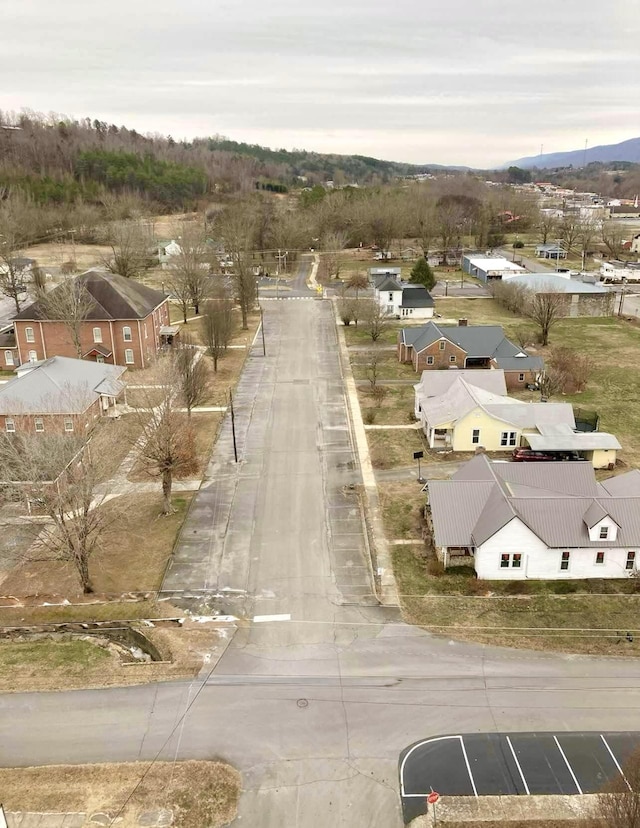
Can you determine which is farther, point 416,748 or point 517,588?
point 517,588

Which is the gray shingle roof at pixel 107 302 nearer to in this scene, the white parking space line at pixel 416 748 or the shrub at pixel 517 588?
the shrub at pixel 517 588

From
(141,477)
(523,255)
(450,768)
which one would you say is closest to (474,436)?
(141,477)

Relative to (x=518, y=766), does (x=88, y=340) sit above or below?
above

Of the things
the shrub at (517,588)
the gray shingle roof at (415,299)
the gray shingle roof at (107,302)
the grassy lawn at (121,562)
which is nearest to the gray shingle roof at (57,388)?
the grassy lawn at (121,562)

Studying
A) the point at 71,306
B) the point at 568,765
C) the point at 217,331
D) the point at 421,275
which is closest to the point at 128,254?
the point at 71,306

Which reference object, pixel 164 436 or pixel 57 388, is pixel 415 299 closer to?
pixel 57 388

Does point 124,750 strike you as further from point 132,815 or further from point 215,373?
point 215,373
